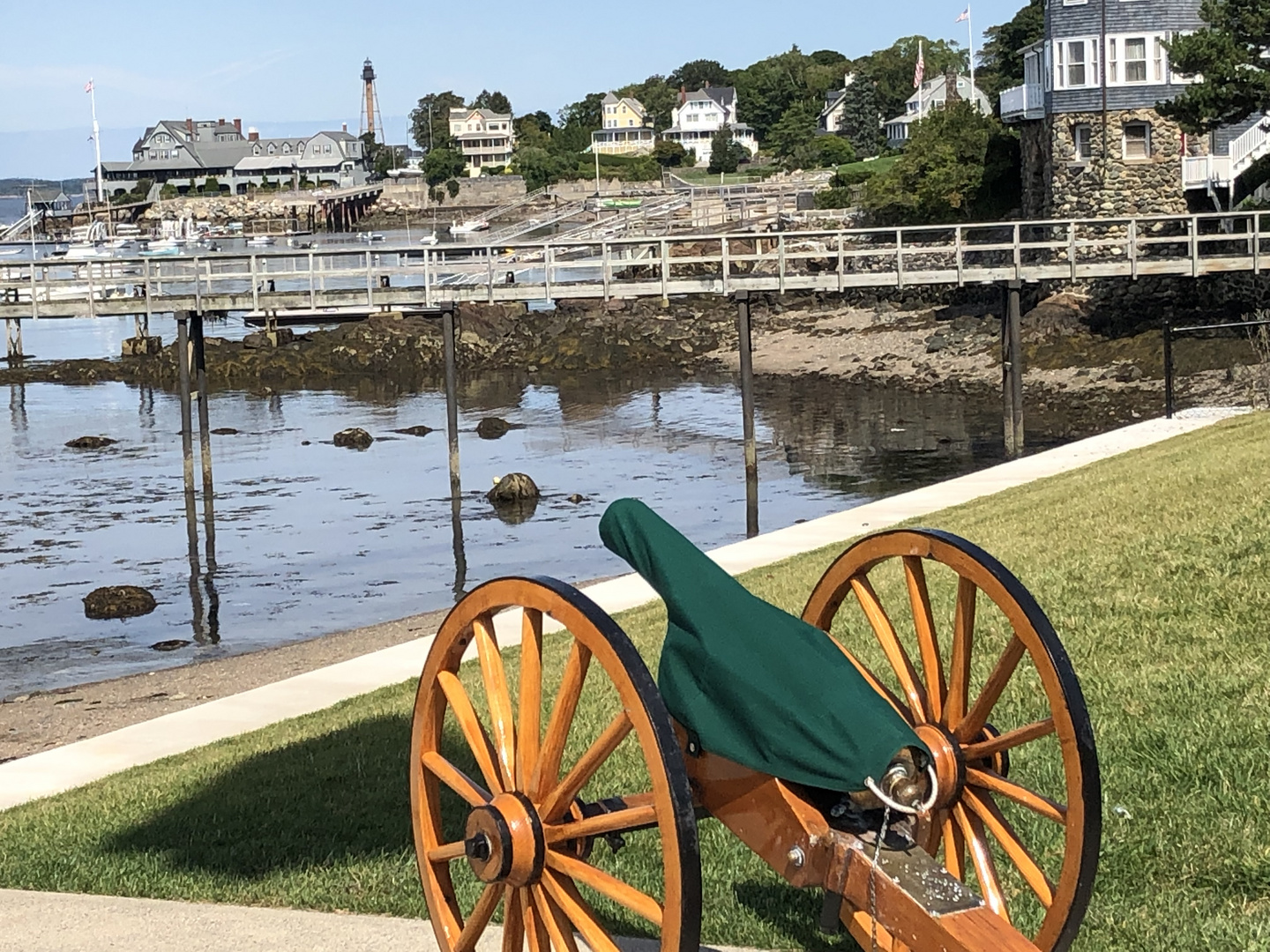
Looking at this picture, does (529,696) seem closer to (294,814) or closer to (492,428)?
(294,814)

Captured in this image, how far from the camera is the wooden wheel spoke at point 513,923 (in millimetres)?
4945

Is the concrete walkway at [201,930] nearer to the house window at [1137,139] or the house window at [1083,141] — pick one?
the house window at [1083,141]

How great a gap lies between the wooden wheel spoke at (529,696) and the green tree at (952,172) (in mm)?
55241

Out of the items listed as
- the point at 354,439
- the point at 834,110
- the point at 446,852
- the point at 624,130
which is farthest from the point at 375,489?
the point at 624,130

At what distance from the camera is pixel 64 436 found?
146 ft

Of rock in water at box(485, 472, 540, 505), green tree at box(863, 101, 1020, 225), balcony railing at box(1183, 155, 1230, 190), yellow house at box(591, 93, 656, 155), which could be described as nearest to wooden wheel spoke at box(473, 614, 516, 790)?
rock in water at box(485, 472, 540, 505)

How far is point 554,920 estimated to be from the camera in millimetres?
4781

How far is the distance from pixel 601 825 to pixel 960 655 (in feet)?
4.36

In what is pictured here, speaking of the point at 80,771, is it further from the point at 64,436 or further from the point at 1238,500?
the point at 64,436

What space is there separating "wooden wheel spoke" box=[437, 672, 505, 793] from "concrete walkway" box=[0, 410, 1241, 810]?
606 centimetres

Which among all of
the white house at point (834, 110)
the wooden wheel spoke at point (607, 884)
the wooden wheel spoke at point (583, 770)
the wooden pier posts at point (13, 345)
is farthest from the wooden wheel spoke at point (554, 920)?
the white house at point (834, 110)

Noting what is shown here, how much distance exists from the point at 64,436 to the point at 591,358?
19055 mm

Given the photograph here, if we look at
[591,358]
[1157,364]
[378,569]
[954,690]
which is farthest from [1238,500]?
[591,358]

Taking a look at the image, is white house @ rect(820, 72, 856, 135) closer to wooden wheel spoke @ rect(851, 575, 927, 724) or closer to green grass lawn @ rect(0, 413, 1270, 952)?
green grass lawn @ rect(0, 413, 1270, 952)
